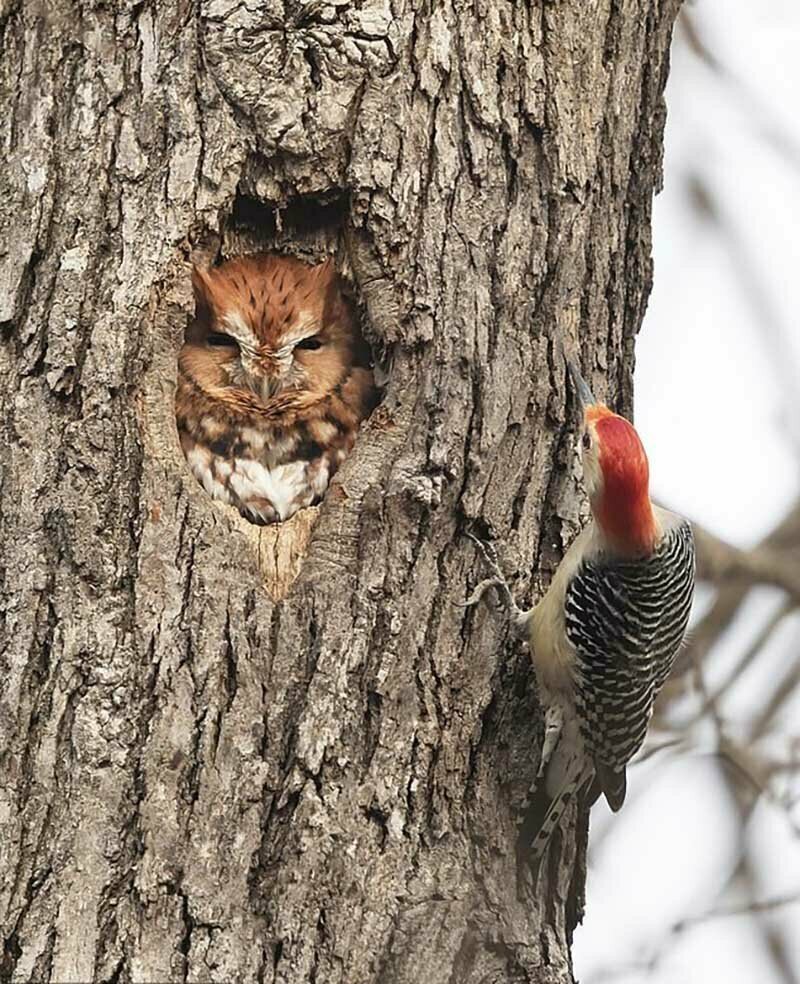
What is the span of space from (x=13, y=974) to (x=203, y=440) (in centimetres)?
156

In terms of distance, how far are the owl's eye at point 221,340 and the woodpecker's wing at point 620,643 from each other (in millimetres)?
1108

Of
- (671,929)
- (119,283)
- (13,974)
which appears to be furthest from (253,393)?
(671,929)

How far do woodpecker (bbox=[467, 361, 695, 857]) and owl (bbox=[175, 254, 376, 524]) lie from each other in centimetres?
71

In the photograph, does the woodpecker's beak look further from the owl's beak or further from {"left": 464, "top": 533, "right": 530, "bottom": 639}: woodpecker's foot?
the owl's beak

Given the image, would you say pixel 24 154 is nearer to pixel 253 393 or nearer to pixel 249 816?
pixel 253 393

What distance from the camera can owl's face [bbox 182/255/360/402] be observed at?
3.52m

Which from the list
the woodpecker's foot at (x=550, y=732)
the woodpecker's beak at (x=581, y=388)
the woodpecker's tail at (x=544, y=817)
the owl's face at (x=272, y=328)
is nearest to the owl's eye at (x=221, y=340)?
the owl's face at (x=272, y=328)

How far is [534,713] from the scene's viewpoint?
126 inches

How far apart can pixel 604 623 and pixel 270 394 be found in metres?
1.05

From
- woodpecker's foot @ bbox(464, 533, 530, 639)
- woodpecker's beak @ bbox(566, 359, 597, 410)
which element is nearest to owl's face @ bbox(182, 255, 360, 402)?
woodpecker's beak @ bbox(566, 359, 597, 410)

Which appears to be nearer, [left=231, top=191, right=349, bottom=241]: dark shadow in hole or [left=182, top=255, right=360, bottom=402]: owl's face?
[left=231, top=191, right=349, bottom=241]: dark shadow in hole

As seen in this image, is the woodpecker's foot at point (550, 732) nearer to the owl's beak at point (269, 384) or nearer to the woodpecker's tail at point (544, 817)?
the woodpecker's tail at point (544, 817)

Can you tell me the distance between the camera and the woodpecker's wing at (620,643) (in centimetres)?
336

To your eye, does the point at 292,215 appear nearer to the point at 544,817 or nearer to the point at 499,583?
the point at 499,583
